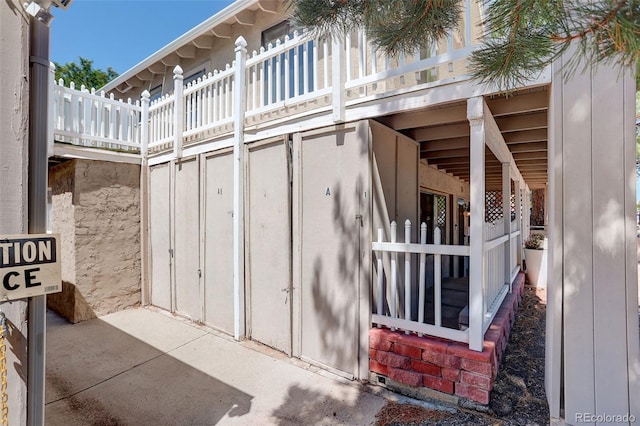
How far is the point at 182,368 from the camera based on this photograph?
3.75m

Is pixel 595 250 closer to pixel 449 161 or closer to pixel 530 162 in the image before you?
pixel 449 161

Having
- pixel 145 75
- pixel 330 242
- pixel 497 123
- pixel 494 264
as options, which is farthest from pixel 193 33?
pixel 494 264

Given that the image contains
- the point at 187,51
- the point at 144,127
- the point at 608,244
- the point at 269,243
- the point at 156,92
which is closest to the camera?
the point at 608,244

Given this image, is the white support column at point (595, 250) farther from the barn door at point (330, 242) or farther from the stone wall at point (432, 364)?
the barn door at point (330, 242)

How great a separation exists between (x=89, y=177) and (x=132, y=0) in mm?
4517

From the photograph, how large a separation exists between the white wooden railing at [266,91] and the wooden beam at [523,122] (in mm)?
848

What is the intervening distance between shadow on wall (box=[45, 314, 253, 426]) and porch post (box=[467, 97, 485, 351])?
226 centimetres

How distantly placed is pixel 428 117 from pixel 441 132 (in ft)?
2.83

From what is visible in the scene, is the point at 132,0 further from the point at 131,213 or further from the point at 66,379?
the point at 66,379

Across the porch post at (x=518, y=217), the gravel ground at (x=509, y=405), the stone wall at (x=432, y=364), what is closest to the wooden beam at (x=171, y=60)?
the stone wall at (x=432, y=364)

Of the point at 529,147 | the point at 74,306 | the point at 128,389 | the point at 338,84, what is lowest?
the point at 128,389

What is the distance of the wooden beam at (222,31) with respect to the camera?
21.7 feet

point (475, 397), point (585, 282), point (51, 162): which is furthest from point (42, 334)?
point (51, 162)

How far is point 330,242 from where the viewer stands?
360cm
